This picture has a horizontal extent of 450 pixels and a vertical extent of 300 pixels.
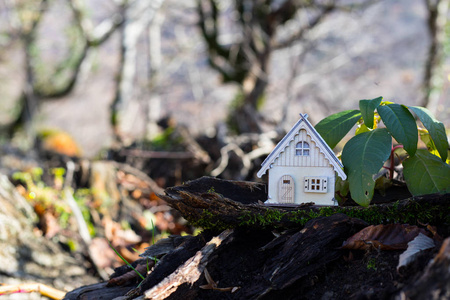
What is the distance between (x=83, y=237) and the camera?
4.12 meters

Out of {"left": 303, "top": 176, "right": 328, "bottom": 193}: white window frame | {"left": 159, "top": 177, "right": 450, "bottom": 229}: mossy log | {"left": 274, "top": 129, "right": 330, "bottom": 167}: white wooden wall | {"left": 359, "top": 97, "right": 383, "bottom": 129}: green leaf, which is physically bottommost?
{"left": 159, "top": 177, "right": 450, "bottom": 229}: mossy log

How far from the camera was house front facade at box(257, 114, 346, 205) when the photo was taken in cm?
196

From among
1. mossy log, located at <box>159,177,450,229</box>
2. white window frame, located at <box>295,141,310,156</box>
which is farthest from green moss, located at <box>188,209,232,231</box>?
white window frame, located at <box>295,141,310,156</box>

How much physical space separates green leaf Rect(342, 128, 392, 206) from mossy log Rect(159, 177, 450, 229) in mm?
155

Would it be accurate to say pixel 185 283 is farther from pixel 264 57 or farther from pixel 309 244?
pixel 264 57

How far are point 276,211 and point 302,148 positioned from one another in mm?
373

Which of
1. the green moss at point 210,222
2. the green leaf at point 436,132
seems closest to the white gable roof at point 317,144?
the green moss at point 210,222

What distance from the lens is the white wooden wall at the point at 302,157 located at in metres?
1.97

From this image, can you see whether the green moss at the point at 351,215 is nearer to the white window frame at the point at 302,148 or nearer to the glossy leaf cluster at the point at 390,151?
the glossy leaf cluster at the point at 390,151

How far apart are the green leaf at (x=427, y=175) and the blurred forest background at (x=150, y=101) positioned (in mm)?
1520

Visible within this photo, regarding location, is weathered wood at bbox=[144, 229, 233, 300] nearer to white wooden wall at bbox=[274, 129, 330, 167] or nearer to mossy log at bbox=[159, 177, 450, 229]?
mossy log at bbox=[159, 177, 450, 229]

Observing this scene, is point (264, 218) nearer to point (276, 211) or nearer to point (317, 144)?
point (276, 211)

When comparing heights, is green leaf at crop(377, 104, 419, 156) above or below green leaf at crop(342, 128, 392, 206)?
above

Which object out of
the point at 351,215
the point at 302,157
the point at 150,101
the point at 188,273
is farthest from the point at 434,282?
the point at 150,101
